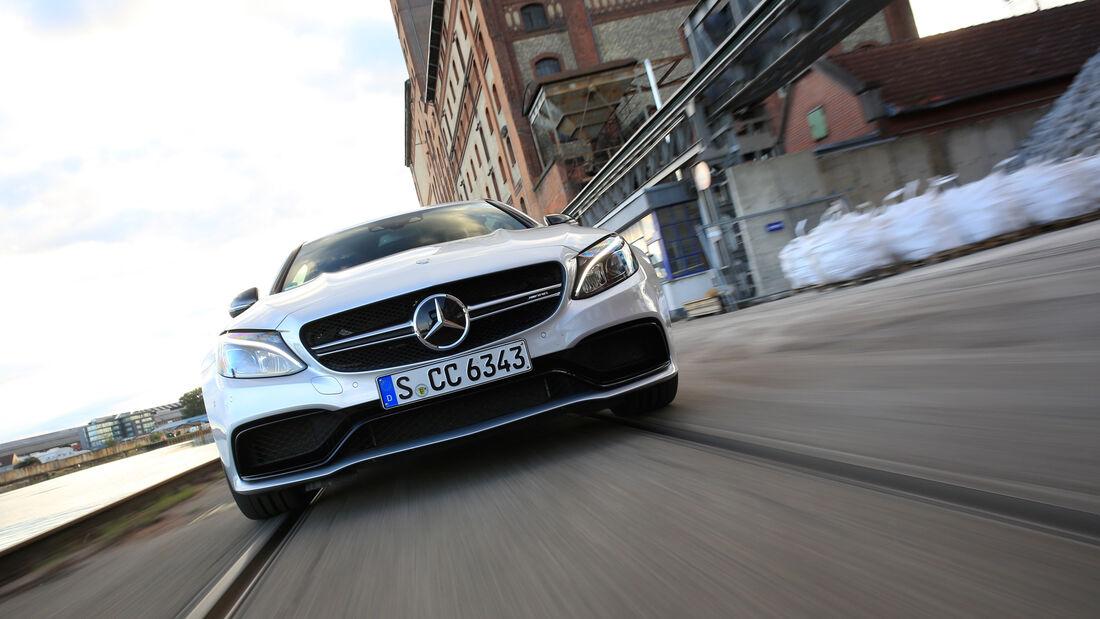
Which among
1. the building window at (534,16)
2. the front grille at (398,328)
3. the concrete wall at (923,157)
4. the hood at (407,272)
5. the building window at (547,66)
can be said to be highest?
the building window at (534,16)

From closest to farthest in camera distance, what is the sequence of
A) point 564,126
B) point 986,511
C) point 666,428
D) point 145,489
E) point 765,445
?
1. point 986,511
2. point 765,445
3. point 666,428
4. point 145,489
5. point 564,126

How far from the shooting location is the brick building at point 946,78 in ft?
68.4

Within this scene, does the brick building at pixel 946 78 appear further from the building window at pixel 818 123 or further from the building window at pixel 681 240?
the building window at pixel 681 240

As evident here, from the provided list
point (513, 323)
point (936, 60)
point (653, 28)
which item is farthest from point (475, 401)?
point (653, 28)

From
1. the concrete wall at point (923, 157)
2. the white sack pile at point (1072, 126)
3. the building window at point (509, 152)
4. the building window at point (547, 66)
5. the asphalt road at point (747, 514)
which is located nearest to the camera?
the asphalt road at point (747, 514)

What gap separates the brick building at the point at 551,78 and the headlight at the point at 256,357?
21.4 m

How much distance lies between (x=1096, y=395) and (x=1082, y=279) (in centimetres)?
263

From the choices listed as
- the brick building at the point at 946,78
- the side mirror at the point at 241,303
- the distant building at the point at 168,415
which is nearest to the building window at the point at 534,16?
the brick building at the point at 946,78

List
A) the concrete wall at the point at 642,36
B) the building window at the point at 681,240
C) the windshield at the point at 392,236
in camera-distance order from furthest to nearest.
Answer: the concrete wall at the point at 642,36, the building window at the point at 681,240, the windshield at the point at 392,236

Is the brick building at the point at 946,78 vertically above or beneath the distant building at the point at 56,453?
above

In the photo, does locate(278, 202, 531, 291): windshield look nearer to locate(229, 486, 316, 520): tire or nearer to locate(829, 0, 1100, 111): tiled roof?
locate(229, 486, 316, 520): tire

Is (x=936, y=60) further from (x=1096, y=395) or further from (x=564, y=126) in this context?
(x=1096, y=395)

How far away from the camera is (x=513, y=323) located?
9.14 feet

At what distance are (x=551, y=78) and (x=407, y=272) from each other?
974 inches
